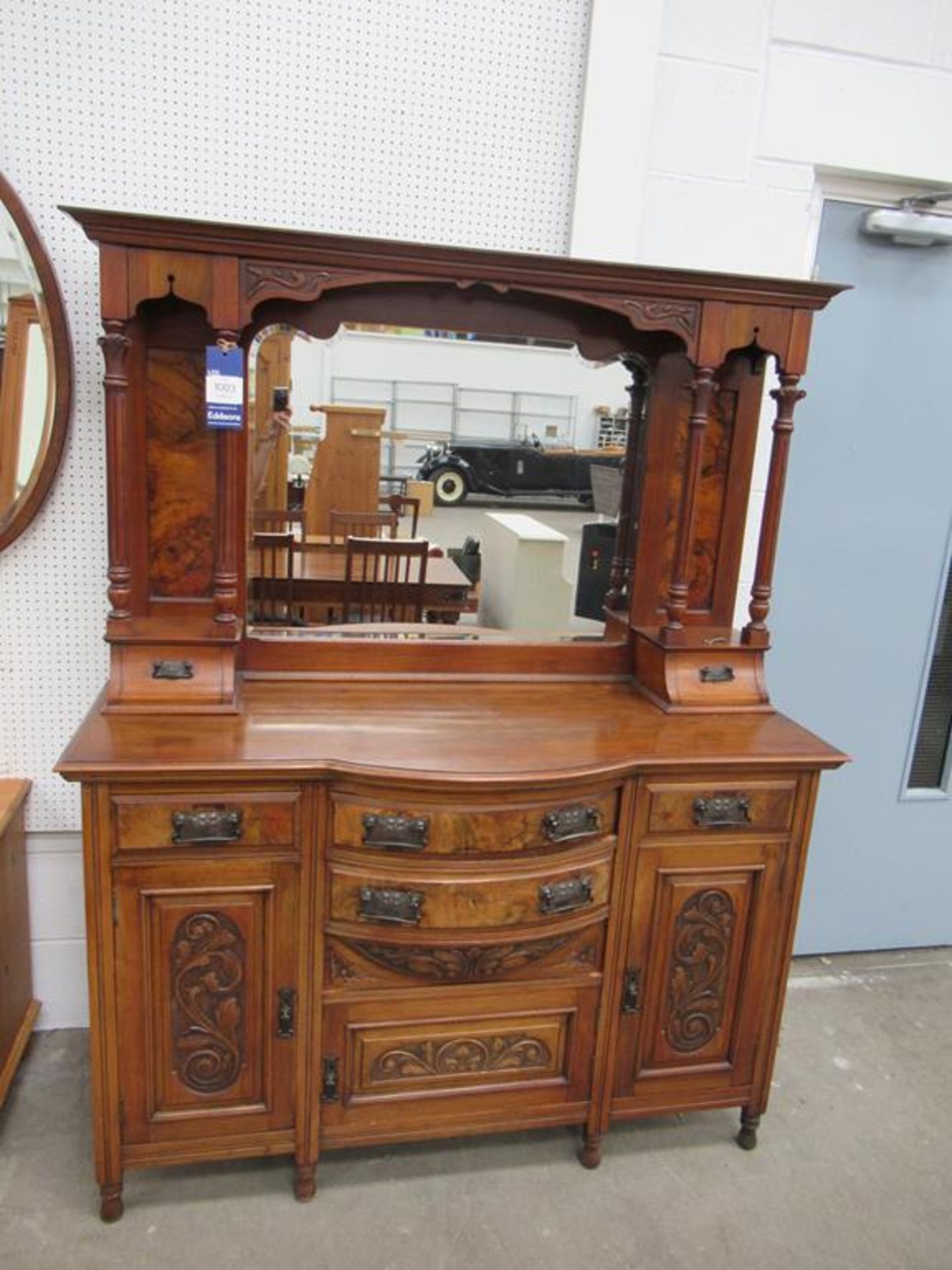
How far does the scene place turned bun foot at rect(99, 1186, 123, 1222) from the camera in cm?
178

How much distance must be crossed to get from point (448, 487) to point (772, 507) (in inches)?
28.5

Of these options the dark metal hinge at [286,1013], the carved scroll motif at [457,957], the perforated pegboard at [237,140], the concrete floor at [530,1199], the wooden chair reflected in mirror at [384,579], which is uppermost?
the perforated pegboard at [237,140]

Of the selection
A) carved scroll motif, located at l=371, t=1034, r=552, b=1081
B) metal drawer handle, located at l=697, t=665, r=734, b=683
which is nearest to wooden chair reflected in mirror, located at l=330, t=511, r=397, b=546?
metal drawer handle, located at l=697, t=665, r=734, b=683

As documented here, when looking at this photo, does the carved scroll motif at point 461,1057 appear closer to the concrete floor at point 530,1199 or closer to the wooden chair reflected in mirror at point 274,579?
the concrete floor at point 530,1199

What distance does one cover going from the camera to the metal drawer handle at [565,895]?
5.80 feet

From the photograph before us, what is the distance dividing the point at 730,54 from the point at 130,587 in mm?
1819

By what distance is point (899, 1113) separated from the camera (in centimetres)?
224

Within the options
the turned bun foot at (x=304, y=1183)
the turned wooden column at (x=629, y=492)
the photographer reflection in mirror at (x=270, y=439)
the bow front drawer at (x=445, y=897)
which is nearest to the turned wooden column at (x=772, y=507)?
the turned wooden column at (x=629, y=492)

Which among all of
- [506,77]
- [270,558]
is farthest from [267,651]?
[506,77]

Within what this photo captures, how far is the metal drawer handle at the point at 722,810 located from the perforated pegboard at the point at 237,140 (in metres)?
1.30

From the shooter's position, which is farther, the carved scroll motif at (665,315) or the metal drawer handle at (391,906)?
the carved scroll motif at (665,315)

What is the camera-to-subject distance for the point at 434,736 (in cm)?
180

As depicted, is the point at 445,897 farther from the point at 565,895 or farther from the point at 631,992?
the point at 631,992

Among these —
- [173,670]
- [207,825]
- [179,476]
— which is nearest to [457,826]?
[207,825]
